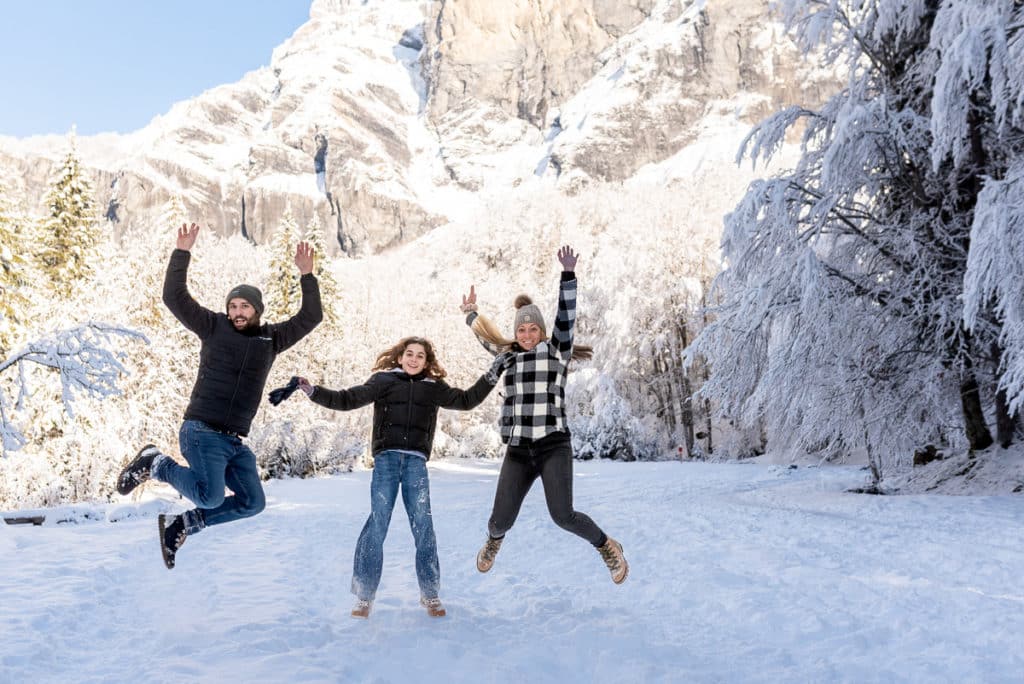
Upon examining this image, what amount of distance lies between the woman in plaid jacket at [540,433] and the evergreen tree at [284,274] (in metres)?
30.5

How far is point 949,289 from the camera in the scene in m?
9.88

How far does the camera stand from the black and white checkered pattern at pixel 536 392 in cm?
459

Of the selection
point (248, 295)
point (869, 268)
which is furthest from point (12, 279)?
point (869, 268)

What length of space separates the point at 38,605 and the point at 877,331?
10.6 meters

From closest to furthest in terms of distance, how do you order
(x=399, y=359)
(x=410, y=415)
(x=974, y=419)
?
1. (x=410, y=415)
2. (x=399, y=359)
3. (x=974, y=419)

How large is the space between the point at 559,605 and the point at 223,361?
2806 millimetres

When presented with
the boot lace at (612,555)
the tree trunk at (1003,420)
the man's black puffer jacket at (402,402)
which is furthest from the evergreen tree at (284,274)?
the boot lace at (612,555)

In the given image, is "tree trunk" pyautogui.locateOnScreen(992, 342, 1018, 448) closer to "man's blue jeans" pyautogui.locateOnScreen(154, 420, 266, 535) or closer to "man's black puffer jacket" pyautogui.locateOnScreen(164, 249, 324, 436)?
"man's black puffer jacket" pyautogui.locateOnScreen(164, 249, 324, 436)

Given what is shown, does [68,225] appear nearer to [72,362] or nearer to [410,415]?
[72,362]

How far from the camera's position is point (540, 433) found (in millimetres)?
4570

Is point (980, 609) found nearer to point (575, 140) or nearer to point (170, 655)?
point (170, 655)

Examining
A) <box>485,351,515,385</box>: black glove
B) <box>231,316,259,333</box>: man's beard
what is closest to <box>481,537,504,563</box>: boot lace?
<box>485,351,515,385</box>: black glove

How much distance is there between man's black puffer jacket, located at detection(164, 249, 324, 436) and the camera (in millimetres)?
4496

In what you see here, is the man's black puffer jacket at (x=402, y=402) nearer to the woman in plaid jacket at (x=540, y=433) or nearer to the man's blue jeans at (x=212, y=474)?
the woman in plaid jacket at (x=540, y=433)
